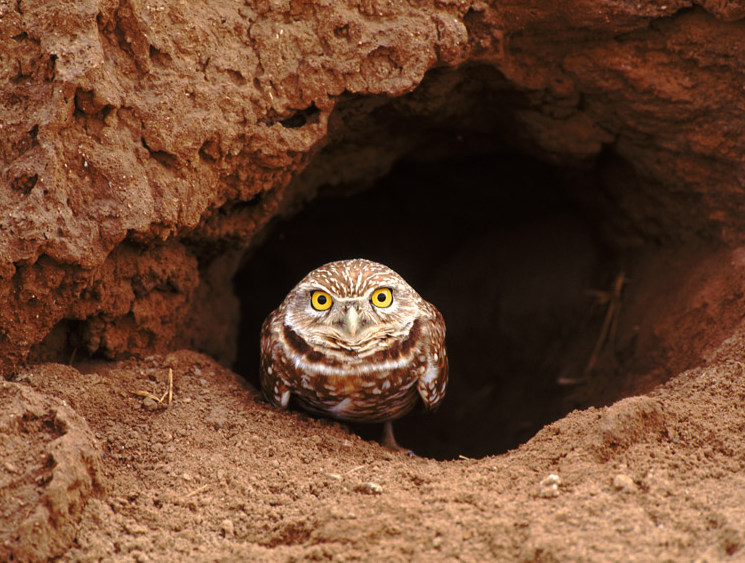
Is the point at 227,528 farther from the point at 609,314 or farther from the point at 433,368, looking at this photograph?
the point at 609,314

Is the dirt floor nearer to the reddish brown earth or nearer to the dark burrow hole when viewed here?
the reddish brown earth

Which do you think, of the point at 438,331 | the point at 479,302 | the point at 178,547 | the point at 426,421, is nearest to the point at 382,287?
the point at 438,331

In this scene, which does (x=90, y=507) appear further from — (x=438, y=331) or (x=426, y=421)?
(x=426, y=421)

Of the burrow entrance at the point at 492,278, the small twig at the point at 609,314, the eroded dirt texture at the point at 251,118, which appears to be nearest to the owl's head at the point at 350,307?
the eroded dirt texture at the point at 251,118

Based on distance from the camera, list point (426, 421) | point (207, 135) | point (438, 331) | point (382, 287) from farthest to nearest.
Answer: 1. point (426, 421)
2. point (438, 331)
3. point (382, 287)
4. point (207, 135)

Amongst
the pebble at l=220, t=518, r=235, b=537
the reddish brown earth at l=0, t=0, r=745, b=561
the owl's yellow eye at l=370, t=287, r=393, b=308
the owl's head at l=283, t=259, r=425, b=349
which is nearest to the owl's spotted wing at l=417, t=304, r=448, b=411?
the owl's head at l=283, t=259, r=425, b=349

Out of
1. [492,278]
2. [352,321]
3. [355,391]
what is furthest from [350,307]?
[492,278]
